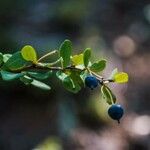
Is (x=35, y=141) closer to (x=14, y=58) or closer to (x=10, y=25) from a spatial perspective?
(x=10, y=25)


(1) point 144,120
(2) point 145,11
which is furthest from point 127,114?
(2) point 145,11

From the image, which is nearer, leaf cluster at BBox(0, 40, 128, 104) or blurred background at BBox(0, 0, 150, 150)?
leaf cluster at BBox(0, 40, 128, 104)

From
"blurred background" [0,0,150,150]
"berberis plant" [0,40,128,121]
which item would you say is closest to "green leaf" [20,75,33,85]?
"berberis plant" [0,40,128,121]

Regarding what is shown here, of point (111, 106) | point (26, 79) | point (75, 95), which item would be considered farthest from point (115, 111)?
point (75, 95)

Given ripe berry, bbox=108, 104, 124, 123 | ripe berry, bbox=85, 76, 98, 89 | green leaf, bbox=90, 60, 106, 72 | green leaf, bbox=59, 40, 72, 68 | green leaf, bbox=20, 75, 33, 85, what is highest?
green leaf, bbox=59, 40, 72, 68

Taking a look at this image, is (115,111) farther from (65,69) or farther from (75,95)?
(75,95)

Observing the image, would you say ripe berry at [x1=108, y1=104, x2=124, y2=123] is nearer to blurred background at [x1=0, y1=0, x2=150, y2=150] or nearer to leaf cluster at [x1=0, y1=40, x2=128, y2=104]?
leaf cluster at [x1=0, y1=40, x2=128, y2=104]
